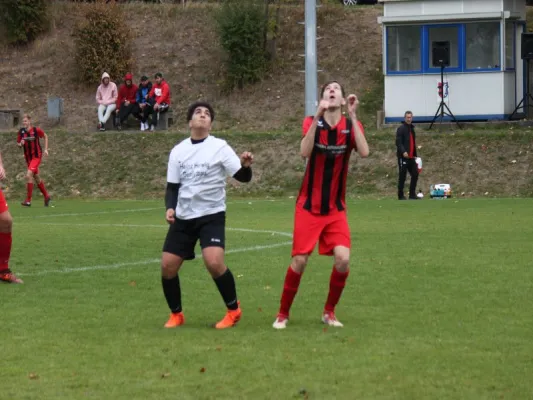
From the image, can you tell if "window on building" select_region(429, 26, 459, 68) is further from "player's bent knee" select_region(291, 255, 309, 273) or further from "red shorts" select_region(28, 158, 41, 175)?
"player's bent knee" select_region(291, 255, 309, 273)

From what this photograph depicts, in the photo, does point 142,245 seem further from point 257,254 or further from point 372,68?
point 372,68

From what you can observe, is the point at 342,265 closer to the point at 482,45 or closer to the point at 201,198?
the point at 201,198

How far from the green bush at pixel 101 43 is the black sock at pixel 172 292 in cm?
3425

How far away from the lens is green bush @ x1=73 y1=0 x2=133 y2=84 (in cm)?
4391

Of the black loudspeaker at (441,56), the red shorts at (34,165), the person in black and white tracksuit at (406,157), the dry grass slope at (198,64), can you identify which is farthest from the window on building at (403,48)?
the red shorts at (34,165)

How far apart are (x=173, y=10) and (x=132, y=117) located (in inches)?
413

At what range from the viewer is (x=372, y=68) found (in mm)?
42375

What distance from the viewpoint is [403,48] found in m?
37.9

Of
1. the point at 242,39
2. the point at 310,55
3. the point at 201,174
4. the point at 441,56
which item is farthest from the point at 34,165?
the point at 201,174

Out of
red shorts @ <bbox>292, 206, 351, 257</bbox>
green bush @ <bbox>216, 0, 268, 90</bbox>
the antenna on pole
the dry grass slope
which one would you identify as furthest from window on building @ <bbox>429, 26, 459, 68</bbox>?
red shorts @ <bbox>292, 206, 351, 257</bbox>

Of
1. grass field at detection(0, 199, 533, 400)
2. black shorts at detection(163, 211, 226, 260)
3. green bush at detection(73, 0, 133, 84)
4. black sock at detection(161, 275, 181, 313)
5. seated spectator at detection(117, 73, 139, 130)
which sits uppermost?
green bush at detection(73, 0, 133, 84)

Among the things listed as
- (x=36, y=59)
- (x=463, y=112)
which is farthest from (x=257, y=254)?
(x=36, y=59)

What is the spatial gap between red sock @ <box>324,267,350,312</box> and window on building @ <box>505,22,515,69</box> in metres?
28.2

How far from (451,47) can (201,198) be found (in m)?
28.3
